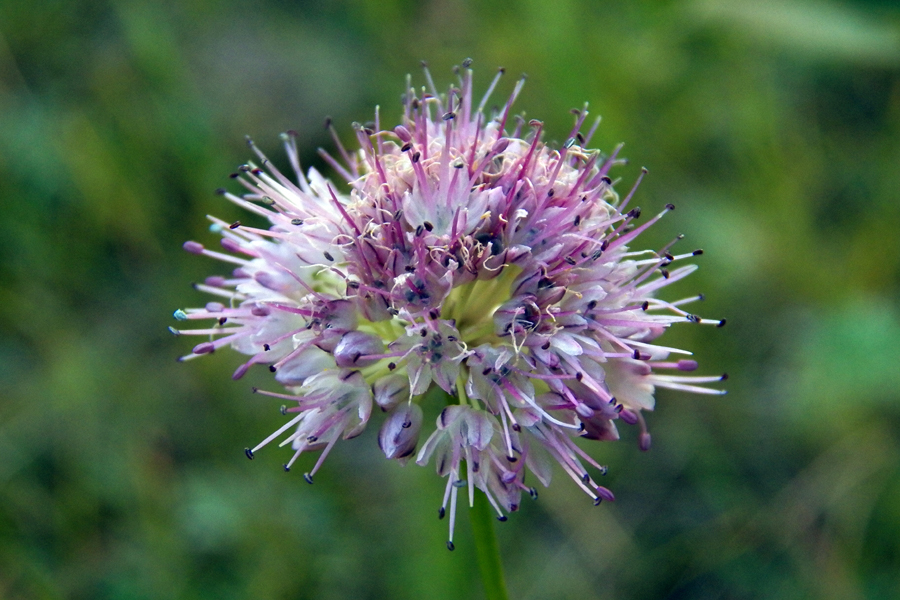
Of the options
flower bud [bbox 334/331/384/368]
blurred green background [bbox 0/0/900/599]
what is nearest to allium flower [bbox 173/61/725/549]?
flower bud [bbox 334/331/384/368]

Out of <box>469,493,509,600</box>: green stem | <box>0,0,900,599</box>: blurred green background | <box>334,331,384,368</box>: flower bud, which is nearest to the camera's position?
<box>334,331,384,368</box>: flower bud

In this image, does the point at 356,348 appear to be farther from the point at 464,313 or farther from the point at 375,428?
the point at 375,428

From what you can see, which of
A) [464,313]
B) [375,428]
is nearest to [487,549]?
[464,313]

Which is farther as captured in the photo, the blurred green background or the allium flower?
the blurred green background

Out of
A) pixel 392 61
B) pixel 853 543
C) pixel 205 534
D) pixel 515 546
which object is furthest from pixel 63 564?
pixel 853 543

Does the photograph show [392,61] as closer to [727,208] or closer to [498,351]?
[727,208]

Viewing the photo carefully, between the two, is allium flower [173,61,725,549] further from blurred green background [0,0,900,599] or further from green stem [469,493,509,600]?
blurred green background [0,0,900,599]
